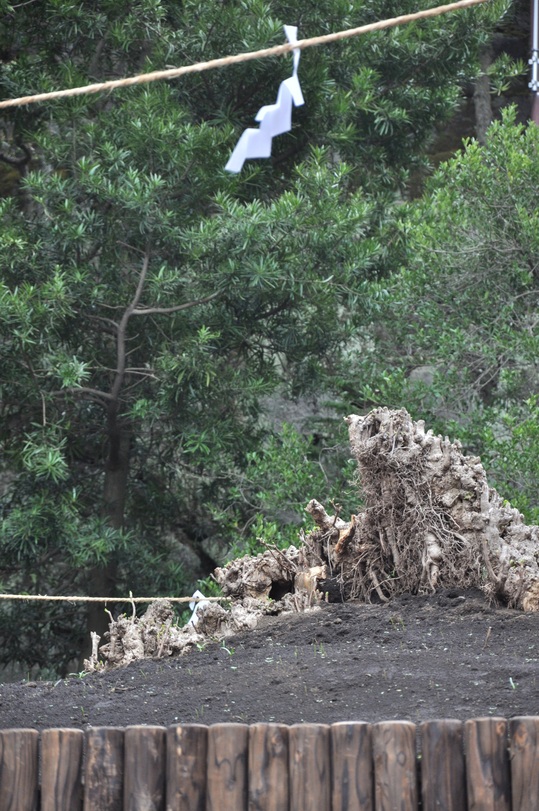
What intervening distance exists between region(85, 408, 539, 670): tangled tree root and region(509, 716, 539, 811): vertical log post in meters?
1.97

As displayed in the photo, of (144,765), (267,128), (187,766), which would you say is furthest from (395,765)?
(267,128)

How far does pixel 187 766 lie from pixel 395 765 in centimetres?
57

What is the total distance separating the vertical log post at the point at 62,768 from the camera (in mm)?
2906

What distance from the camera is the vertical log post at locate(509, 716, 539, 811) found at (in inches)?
108

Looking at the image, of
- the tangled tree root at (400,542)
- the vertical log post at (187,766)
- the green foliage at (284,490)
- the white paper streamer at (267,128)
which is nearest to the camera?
the vertical log post at (187,766)

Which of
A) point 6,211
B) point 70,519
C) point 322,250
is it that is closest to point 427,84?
Answer: point 322,250

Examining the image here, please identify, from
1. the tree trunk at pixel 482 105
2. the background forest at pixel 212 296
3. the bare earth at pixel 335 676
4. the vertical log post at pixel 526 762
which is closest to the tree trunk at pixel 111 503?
the background forest at pixel 212 296

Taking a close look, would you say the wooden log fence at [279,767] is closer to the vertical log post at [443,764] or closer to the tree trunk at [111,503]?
the vertical log post at [443,764]

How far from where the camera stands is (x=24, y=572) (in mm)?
8633

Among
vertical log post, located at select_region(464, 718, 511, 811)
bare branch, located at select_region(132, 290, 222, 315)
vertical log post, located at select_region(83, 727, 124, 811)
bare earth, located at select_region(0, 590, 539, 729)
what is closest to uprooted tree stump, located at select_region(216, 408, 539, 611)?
bare earth, located at select_region(0, 590, 539, 729)

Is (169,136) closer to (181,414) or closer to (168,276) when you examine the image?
(168,276)

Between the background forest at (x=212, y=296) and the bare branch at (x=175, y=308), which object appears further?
the bare branch at (x=175, y=308)

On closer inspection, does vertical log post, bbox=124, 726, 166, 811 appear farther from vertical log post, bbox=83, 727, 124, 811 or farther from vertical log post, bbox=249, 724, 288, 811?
vertical log post, bbox=249, 724, 288, 811

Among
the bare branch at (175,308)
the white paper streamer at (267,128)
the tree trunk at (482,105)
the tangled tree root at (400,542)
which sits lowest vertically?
the tangled tree root at (400,542)
